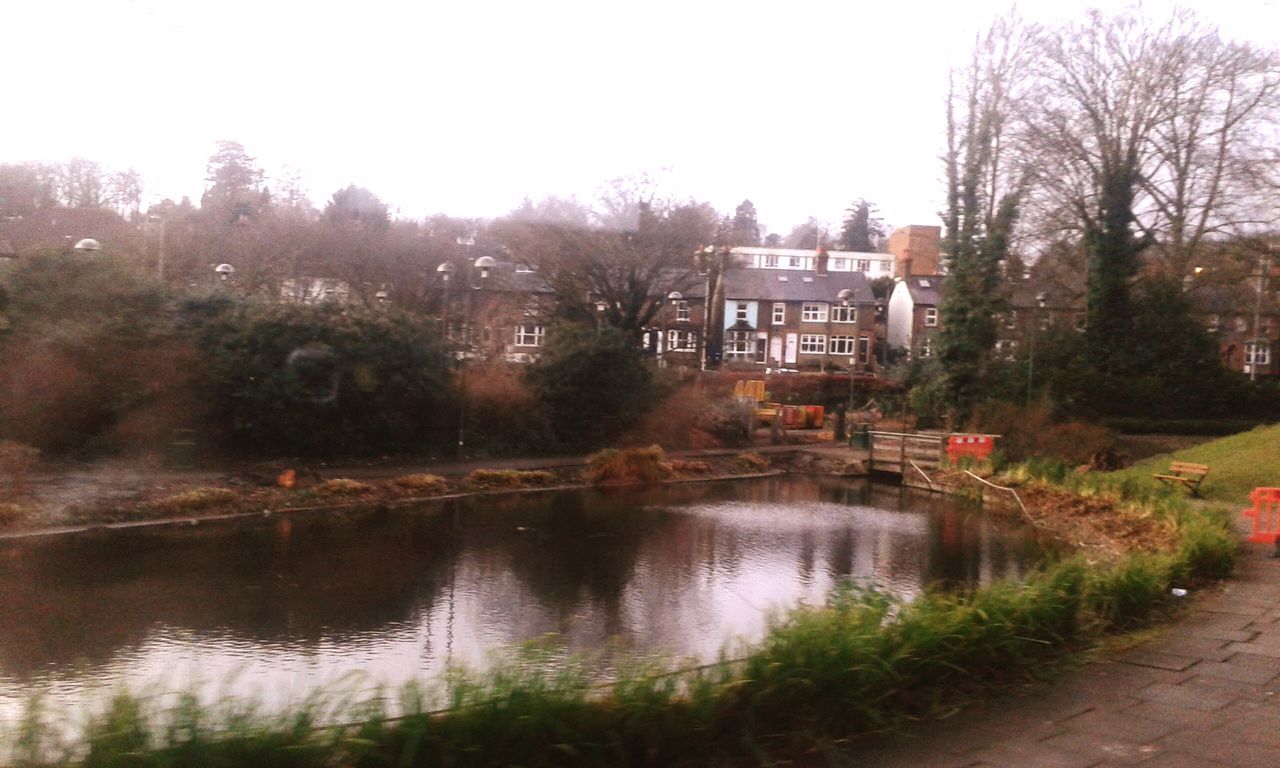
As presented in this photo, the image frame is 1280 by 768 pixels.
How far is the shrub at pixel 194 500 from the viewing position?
49.1ft

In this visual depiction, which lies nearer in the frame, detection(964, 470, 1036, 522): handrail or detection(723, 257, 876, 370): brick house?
detection(964, 470, 1036, 522): handrail

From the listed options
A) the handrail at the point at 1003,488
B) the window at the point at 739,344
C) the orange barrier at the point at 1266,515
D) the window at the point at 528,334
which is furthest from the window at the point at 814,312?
the orange barrier at the point at 1266,515

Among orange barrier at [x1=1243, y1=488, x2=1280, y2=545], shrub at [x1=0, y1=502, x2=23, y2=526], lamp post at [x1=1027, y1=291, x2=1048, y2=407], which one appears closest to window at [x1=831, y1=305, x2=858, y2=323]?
lamp post at [x1=1027, y1=291, x2=1048, y2=407]

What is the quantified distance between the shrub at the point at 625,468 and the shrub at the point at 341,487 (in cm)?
525

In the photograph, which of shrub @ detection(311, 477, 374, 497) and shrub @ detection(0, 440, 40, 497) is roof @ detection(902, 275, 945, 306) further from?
shrub @ detection(0, 440, 40, 497)

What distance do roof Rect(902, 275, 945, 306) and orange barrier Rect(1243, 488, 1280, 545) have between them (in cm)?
4440

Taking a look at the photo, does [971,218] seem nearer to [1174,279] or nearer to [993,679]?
[1174,279]

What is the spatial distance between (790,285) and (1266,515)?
145 ft

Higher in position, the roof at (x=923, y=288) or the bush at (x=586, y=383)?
the roof at (x=923, y=288)

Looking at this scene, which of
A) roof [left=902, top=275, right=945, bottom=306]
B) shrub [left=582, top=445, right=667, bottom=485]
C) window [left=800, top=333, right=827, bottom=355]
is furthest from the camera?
roof [left=902, top=275, right=945, bottom=306]

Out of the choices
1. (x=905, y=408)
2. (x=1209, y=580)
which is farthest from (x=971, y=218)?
(x=1209, y=580)

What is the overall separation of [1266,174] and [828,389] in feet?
51.3

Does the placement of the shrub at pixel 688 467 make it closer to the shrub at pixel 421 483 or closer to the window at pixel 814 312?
the shrub at pixel 421 483

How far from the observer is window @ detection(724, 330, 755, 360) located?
54.2 metres
